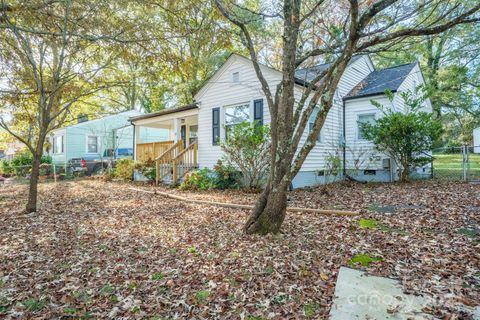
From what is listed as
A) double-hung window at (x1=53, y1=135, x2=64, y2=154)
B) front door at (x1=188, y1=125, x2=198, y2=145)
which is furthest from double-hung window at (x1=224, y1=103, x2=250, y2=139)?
double-hung window at (x1=53, y1=135, x2=64, y2=154)

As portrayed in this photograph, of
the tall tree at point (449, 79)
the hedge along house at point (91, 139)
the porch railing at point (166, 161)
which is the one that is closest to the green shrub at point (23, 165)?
the hedge along house at point (91, 139)

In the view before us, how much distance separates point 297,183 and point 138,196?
567 cm

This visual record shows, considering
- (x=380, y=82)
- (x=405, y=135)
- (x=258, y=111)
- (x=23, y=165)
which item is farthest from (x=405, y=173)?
(x=23, y=165)

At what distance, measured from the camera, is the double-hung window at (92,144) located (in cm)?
2086

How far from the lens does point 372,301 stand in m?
2.57

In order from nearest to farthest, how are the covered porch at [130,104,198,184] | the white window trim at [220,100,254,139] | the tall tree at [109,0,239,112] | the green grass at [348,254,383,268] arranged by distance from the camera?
the green grass at [348,254,383,268]
the tall tree at [109,0,239,112]
the white window trim at [220,100,254,139]
the covered porch at [130,104,198,184]

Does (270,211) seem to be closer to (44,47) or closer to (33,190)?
(33,190)

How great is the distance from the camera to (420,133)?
9.41 m

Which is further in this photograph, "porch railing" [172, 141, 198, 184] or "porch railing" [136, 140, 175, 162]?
"porch railing" [136, 140, 175, 162]

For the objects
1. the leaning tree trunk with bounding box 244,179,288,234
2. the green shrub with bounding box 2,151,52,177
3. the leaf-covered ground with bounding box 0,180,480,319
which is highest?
the green shrub with bounding box 2,151,52,177

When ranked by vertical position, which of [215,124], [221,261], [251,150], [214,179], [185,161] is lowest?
[221,261]

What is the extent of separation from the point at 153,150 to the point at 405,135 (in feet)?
36.5

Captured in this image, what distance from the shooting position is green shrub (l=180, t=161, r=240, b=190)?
1005 cm

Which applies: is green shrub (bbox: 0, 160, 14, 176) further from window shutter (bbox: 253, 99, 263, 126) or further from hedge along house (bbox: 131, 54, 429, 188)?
window shutter (bbox: 253, 99, 263, 126)
